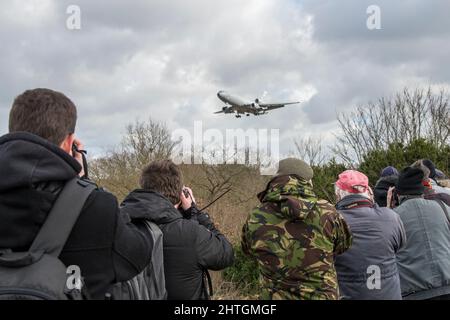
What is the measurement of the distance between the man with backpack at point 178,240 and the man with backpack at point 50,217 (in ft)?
2.75

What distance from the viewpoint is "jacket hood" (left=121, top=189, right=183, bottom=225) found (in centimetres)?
286

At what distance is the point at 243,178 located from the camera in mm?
23500

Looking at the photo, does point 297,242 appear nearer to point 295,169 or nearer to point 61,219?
point 295,169

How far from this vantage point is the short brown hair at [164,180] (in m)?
3.29

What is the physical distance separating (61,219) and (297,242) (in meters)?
1.70

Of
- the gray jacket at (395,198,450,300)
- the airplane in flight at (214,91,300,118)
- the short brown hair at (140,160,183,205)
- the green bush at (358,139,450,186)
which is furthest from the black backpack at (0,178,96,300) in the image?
the airplane in flight at (214,91,300,118)

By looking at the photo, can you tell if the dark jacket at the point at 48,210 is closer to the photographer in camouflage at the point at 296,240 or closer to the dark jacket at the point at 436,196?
the photographer in camouflage at the point at 296,240

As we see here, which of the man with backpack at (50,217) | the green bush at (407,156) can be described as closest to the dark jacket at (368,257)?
the man with backpack at (50,217)

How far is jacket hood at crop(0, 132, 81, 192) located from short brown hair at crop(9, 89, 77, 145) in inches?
3.9

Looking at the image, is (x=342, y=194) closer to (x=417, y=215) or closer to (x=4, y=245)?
(x=417, y=215)

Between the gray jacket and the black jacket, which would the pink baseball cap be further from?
the black jacket
